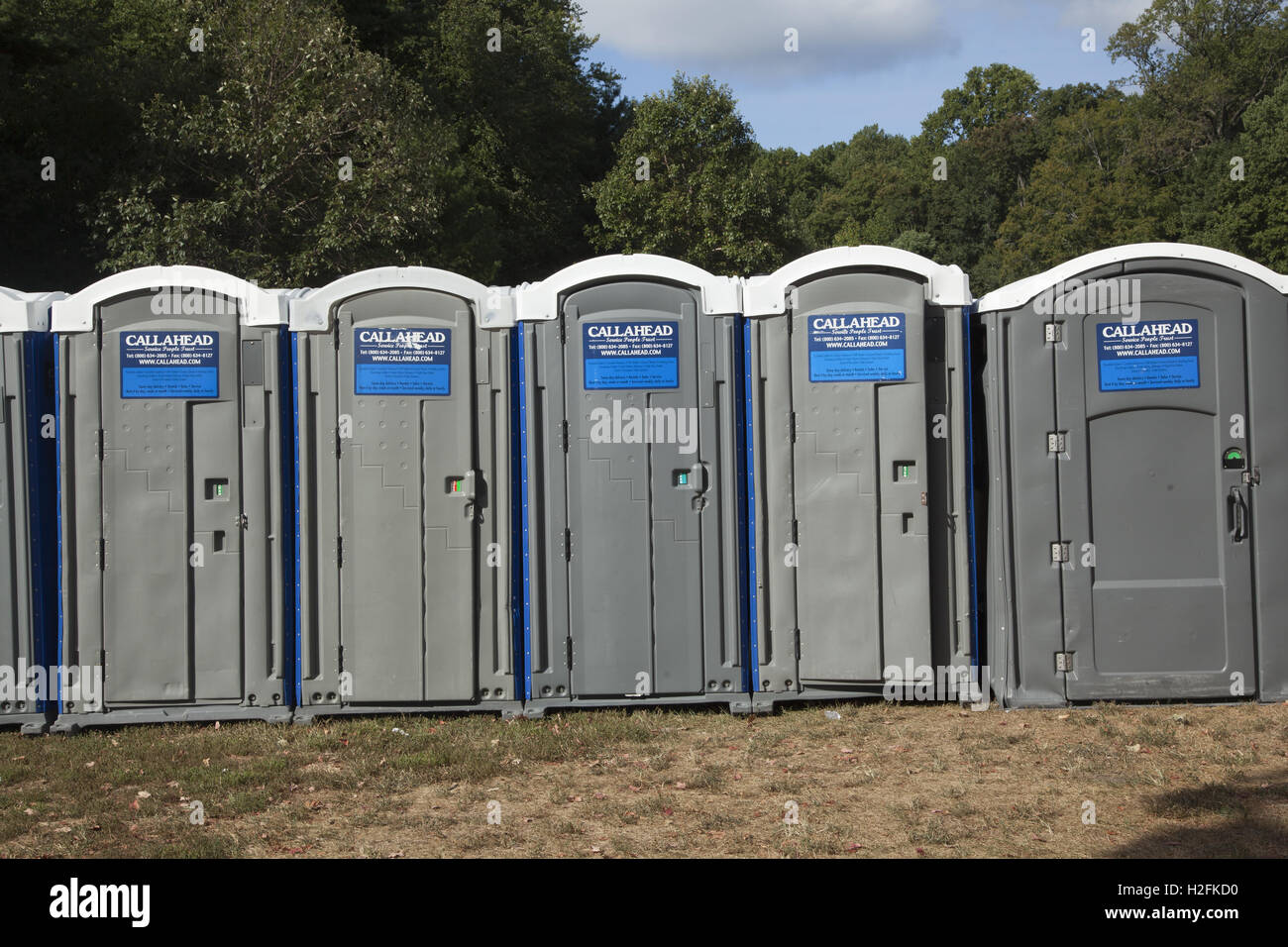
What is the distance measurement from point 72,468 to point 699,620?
3.44 meters

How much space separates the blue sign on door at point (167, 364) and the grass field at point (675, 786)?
5.93ft

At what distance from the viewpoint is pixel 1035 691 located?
643 cm

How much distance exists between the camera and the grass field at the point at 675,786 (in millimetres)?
4664

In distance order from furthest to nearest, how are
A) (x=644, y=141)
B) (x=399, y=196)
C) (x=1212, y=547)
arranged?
(x=644, y=141)
(x=399, y=196)
(x=1212, y=547)

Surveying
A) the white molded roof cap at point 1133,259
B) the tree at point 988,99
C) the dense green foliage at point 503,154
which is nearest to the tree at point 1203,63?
the dense green foliage at point 503,154

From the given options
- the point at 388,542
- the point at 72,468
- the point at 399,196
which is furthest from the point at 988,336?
the point at 399,196

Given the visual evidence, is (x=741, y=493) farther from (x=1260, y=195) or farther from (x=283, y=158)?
(x=1260, y=195)

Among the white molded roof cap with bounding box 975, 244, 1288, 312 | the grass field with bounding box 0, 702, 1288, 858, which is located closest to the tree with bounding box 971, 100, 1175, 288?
the white molded roof cap with bounding box 975, 244, 1288, 312

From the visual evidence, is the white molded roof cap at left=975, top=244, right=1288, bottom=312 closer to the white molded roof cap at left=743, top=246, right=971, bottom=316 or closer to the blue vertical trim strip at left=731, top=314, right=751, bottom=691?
the white molded roof cap at left=743, top=246, right=971, bottom=316

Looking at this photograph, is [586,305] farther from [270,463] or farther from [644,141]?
[644,141]

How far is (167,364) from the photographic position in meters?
6.45

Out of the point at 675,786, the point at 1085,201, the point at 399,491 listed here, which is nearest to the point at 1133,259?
the point at 675,786

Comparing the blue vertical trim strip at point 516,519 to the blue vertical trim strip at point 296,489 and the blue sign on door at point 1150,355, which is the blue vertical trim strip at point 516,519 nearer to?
the blue vertical trim strip at point 296,489

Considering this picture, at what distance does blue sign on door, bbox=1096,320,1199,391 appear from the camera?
6340 mm
